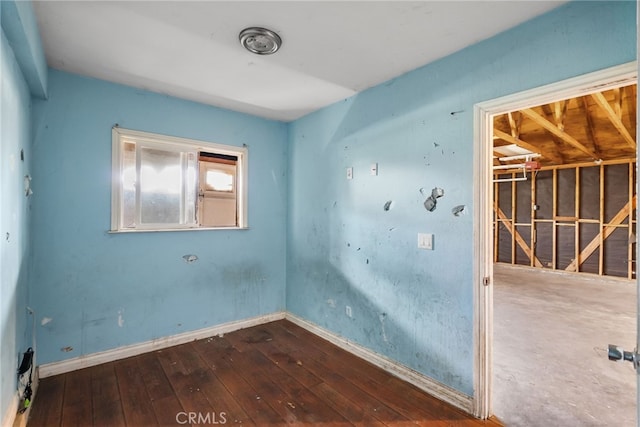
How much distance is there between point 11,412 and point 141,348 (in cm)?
102

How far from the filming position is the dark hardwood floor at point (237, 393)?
1.89m

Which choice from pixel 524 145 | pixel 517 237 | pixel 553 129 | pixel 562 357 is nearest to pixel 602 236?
pixel 517 237

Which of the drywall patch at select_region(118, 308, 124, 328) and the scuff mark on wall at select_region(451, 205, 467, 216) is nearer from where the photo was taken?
the scuff mark on wall at select_region(451, 205, 467, 216)

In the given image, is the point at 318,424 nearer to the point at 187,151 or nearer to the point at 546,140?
the point at 187,151

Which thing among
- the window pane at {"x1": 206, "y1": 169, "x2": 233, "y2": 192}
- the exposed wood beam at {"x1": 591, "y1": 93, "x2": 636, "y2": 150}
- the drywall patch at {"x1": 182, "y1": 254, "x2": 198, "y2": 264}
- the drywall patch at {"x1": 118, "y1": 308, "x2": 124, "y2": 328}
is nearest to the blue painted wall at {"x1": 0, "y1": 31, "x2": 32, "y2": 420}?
the drywall patch at {"x1": 118, "y1": 308, "x2": 124, "y2": 328}

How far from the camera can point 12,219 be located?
1700mm

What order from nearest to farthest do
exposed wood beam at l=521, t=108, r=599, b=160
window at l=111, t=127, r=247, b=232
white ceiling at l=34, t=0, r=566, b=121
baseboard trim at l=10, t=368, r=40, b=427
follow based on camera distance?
white ceiling at l=34, t=0, r=566, b=121, baseboard trim at l=10, t=368, r=40, b=427, window at l=111, t=127, r=247, b=232, exposed wood beam at l=521, t=108, r=599, b=160

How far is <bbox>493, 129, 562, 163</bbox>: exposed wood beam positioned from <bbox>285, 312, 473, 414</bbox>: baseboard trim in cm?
333

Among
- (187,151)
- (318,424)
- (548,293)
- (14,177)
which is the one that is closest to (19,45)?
(14,177)

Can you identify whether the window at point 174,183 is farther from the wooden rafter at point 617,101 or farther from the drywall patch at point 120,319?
the wooden rafter at point 617,101

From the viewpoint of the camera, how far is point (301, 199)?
139 inches

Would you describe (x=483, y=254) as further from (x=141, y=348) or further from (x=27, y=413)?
(x=27, y=413)

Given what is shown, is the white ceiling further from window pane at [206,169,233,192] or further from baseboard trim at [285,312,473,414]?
baseboard trim at [285,312,473,414]

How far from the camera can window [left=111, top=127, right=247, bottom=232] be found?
269cm
